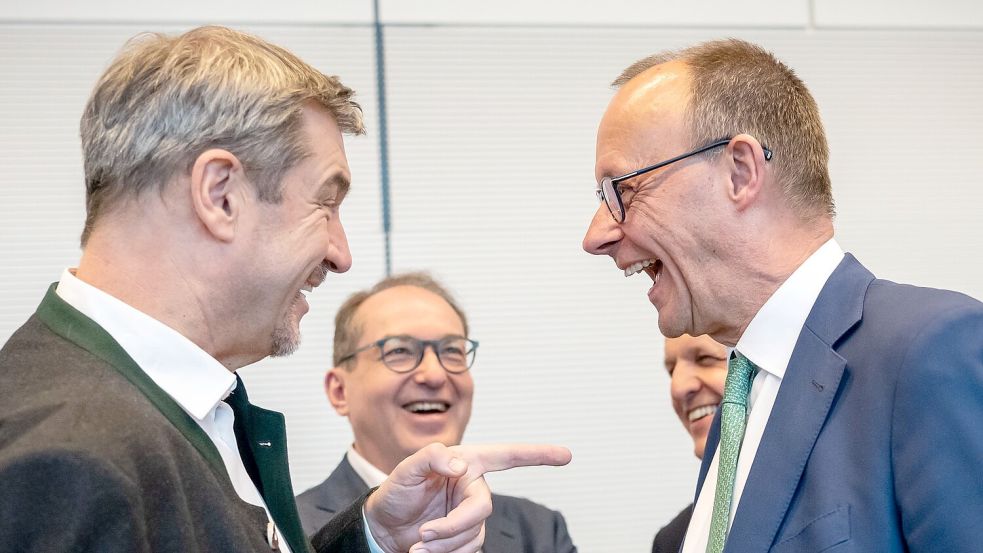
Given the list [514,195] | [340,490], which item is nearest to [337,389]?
[340,490]

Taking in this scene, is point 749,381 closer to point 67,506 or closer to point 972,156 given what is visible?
point 67,506

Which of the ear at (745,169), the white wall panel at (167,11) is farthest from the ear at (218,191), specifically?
the white wall panel at (167,11)

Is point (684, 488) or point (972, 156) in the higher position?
point (972, 156)

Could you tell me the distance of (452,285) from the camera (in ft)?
12.8

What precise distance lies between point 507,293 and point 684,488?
0.96 metres

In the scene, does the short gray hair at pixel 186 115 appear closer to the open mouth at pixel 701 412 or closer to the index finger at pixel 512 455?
the index finger at pixel 512 455

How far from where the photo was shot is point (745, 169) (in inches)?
74.9

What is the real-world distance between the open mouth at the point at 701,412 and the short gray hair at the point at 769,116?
116 cm

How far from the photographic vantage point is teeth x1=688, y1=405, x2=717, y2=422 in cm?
302

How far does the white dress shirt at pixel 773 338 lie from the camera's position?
5.87ft

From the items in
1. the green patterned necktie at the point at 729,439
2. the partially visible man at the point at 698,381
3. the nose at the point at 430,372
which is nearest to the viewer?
the green patterned necktie at the point at 729,439

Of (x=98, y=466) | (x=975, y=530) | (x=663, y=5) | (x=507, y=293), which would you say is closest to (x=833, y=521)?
(x=975, y=530)

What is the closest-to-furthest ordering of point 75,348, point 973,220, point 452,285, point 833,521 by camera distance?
point 75,348
point 833,521
point 452,285
point 973,220

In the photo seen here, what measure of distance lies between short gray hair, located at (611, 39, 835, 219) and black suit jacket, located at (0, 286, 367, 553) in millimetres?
1013
